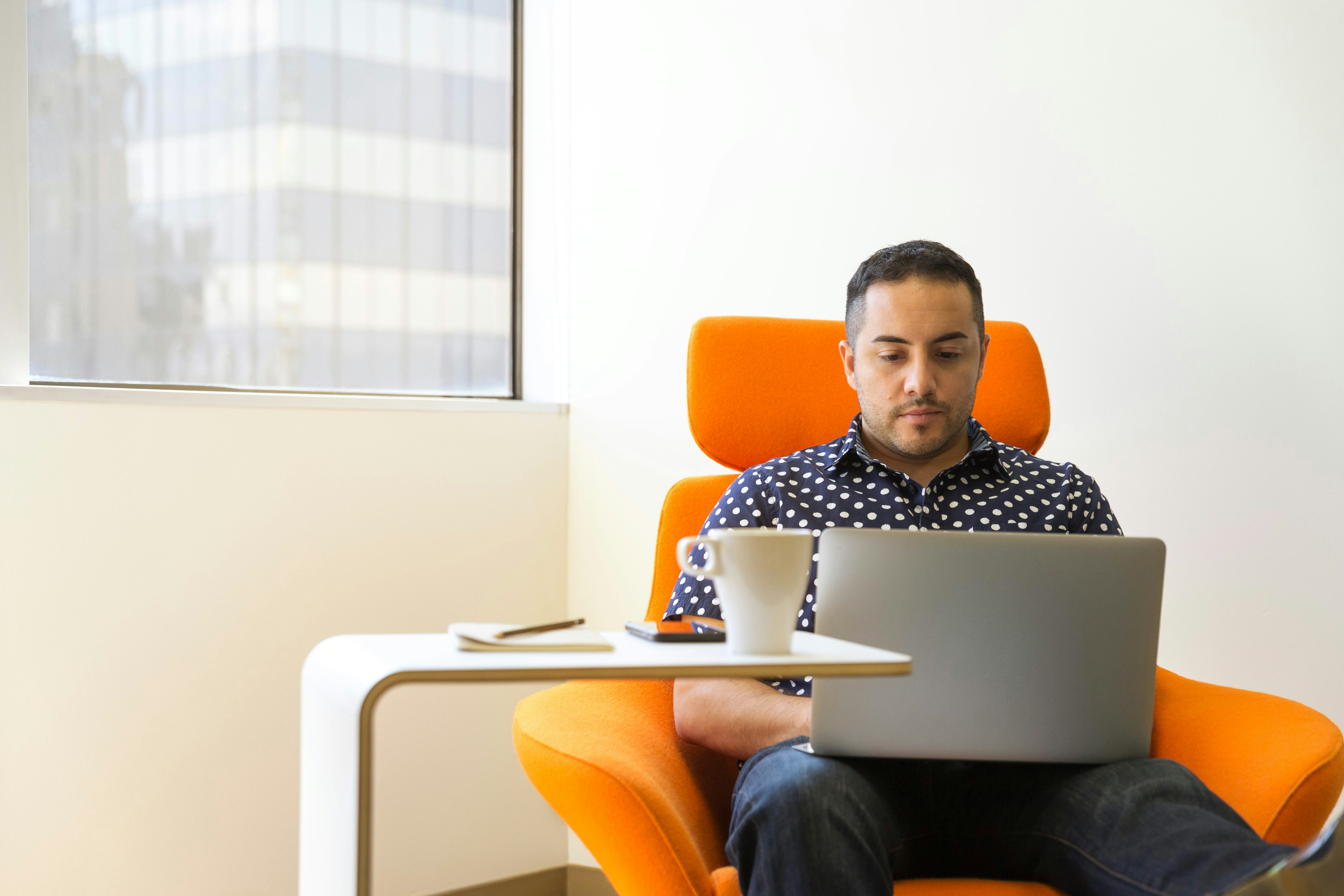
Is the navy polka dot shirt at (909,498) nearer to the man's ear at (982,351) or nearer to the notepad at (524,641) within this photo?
the man's ear at (982,351)

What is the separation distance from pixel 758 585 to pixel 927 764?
456mm

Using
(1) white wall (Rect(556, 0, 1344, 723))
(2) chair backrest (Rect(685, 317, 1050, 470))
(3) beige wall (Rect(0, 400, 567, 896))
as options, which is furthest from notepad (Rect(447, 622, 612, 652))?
(1) white wall (Rect(556, 0, 1344, 723))

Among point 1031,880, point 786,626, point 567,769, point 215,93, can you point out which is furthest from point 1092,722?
point 215,93

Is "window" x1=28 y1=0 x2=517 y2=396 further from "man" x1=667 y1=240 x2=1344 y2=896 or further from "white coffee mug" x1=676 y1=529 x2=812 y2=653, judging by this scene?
"white coffee mug" x1=676 y1=529 x2=812 y2=653

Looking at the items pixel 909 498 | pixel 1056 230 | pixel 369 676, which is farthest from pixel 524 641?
pixel 1056 230

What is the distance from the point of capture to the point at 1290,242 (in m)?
1.77

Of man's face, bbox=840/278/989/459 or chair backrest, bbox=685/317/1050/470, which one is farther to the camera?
chair backrest, bbox=685/317/1050/470

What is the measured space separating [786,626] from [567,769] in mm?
358

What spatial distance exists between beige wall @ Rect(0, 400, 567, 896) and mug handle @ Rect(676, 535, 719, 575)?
4.28 ft

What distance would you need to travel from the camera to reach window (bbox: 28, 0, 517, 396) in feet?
6.26

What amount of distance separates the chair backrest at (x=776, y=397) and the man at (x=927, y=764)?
0.19 ft

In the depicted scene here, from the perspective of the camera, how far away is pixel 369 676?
729mm

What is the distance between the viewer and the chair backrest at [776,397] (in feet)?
5.23

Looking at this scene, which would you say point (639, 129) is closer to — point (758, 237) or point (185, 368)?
point (758, 237)
